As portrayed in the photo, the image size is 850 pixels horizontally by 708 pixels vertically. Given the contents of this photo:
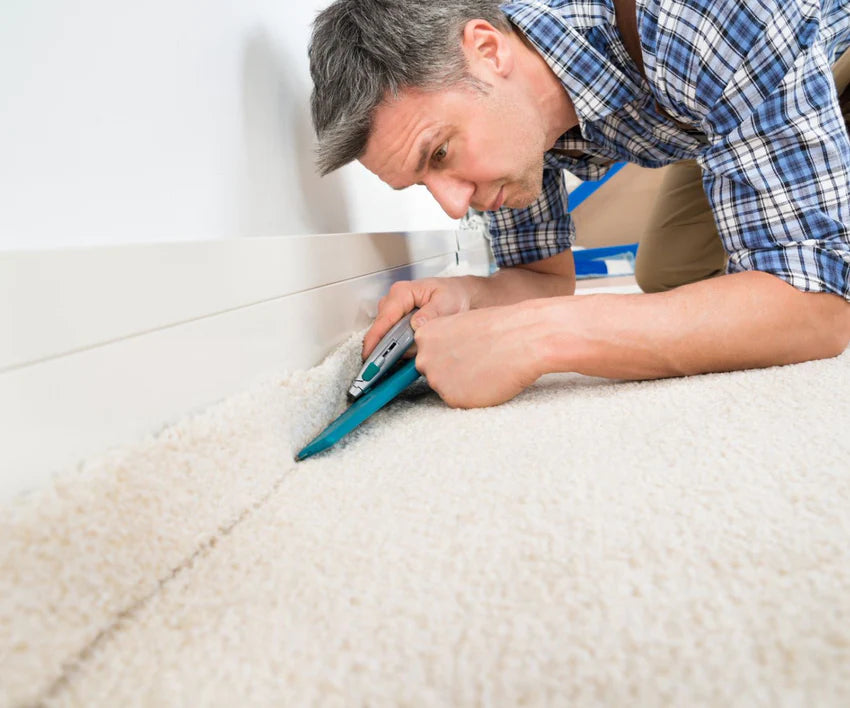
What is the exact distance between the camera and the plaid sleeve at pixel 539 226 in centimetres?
117

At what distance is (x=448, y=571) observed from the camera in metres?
0.34

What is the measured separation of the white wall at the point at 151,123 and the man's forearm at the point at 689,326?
423mm

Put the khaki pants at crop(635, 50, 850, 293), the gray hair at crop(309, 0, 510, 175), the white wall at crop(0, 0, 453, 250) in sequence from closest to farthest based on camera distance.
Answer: the white wall at crop(0, 0, 453, 250), the gray hair at crop(309, 0, 510, 175), the khaki pants at crop(635, 50, 850, 293)

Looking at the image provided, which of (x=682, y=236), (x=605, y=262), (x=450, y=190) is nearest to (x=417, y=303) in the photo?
(x=450, y=190)

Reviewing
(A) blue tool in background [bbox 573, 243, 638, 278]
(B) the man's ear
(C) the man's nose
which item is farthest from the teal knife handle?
(A) blue tool in background [bbox 573, 243, 638, 278]

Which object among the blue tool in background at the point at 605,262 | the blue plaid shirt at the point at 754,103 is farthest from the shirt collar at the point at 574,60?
the blue tool in background at the point at 605,262

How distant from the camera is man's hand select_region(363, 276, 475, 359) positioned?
82cm

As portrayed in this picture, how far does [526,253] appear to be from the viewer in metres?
1.23

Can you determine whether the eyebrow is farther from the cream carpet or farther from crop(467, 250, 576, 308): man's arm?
the cream carpet

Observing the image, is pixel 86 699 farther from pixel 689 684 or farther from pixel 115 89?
pixel 115 89

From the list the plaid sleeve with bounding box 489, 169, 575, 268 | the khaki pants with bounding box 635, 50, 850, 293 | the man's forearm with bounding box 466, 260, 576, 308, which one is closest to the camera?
the man's forearm with bounding box 466, 260, 576, 308

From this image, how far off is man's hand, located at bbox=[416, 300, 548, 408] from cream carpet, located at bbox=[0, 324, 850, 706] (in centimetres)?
14

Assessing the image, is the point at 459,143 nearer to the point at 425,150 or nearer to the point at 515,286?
the point at 425,150

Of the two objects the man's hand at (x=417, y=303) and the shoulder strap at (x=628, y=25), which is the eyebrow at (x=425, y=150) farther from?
the shoulder strap at (x=628, y=25)
